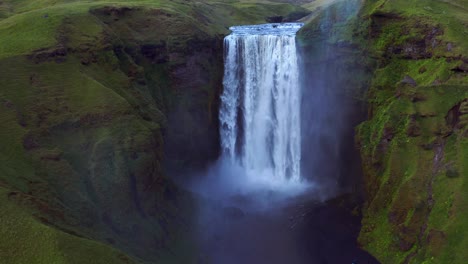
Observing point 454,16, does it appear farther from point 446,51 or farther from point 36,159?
point 36,159

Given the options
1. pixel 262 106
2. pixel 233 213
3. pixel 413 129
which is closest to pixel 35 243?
pixel 233 213

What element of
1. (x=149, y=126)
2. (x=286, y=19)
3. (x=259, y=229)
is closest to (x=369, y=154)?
(x=259, y=229)

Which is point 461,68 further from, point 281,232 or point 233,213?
point 233,213

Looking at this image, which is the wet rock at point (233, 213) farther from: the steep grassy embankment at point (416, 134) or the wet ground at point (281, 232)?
the steep grassy embankment at point (416, 134)

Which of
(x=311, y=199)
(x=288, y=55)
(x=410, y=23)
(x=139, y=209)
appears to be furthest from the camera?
(x=288, y=55)

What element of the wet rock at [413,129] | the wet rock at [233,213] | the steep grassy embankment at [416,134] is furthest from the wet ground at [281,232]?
the wet rock at [413,129]

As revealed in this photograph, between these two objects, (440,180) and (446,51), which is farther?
(446,51)

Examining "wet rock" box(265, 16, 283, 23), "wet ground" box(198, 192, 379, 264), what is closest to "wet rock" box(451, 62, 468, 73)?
"wet ground" box(198, 192, 379, 264)
